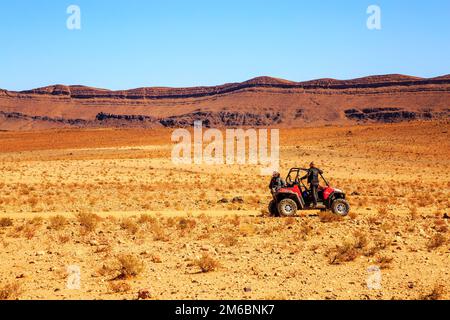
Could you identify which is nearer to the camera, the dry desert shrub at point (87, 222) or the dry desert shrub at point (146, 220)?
the dry desert shrub at point (87, 222)

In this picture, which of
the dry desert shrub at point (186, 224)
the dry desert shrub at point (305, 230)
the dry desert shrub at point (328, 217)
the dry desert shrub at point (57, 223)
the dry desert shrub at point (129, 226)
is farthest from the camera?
the dry desert shrub at point (328, 217)

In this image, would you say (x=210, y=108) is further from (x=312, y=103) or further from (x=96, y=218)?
(x=96, y=218)

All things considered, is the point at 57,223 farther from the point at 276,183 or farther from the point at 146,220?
the point at 276,183

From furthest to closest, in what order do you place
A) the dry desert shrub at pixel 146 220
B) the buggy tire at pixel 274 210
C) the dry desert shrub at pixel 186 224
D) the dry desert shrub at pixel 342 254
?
the buggy tire at pixel 274 210 → the dry desert shrub at pixel 146 220 → the dry desert shrub at pixel 186 224 → the dry desert shrub at pixel 342 254

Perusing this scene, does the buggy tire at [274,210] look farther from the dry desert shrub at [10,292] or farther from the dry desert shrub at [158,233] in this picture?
the dry desert shrub at [10,292]

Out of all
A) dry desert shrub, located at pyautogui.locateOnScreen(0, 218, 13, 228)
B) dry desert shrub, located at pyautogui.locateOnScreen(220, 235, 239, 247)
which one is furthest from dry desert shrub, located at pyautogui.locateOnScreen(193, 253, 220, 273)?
dry desert shrub, located at pyautogui.locateOnScreen(0, 218, 13, 228)

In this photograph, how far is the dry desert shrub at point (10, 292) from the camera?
9.07 metres

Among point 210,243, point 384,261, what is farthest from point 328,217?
point 384,261

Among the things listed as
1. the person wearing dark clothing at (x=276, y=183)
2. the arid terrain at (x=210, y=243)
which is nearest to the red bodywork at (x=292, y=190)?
the person wearing dark clothing at (x=276, y=183)

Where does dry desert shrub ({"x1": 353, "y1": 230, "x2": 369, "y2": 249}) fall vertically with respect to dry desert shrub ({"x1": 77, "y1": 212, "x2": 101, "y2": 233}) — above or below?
above

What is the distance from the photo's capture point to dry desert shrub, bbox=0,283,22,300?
9.07m

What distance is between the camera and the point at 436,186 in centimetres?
3244

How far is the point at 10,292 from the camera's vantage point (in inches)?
360

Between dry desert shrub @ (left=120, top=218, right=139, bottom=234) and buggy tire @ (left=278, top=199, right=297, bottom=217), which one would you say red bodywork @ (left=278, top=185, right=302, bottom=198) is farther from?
dry desert shrub @ (left=120, top=218, right=139, bottom=234)
